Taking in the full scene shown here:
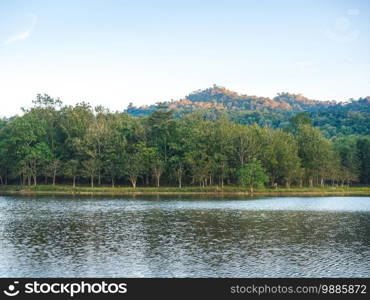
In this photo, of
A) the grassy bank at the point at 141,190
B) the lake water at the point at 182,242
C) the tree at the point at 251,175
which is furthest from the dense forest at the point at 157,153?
the lake water at the point at 182,242

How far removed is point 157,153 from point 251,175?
20046 millimetres

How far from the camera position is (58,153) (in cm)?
9575

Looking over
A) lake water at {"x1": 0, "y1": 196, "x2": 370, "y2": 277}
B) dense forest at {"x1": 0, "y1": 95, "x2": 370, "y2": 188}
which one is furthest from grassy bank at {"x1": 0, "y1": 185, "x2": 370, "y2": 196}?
lake water at {"x1": 0, "y1": 196, "x2": 370, "y2": 277}

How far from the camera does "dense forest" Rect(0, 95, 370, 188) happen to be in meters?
88.4

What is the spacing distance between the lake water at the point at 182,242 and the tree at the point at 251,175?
27711 millimetres

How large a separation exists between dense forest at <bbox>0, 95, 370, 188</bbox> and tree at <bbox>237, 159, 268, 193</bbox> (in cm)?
19

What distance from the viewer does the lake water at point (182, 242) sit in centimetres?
2570

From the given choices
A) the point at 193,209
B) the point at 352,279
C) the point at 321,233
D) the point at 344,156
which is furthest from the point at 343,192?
the point at 352,279

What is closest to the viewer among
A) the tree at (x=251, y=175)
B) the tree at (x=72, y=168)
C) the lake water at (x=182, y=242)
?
the lake water at (x=182, y=242)

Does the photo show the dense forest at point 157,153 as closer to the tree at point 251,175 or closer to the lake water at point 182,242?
the tree at point 251,175

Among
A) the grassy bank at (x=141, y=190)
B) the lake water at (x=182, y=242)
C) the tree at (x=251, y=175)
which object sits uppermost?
the tree at (x=251, y=175)

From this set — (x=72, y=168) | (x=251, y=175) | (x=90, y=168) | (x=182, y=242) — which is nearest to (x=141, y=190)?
(x=90, y=168)

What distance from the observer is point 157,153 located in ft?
300

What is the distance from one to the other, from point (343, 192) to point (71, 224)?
217 feet
